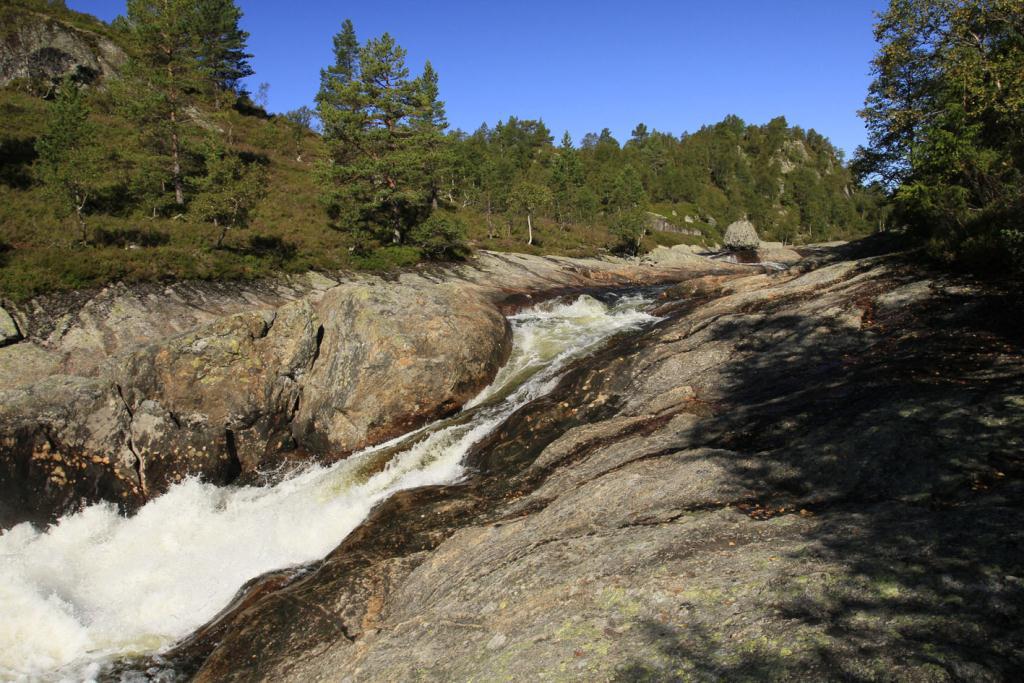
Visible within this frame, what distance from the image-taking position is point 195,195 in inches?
1638

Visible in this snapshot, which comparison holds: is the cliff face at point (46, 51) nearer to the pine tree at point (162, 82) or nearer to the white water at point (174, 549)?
the pine tree at point (162, 82)

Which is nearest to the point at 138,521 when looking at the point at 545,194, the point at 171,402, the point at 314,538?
the point at 171,402

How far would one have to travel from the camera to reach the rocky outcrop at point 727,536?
5.41 m

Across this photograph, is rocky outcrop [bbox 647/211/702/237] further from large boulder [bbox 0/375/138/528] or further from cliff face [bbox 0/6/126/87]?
large boulder [bbox 0/375/138/528]

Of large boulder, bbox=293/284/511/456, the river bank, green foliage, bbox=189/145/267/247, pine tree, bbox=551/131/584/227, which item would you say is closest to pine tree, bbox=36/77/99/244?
green foliage, bbox=189/145/267/247

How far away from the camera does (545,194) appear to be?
2734 inches

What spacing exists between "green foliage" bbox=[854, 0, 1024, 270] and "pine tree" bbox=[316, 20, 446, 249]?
107 ft

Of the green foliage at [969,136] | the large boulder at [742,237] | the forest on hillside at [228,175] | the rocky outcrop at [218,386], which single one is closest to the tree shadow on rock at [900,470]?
the green foliage at [969,136]

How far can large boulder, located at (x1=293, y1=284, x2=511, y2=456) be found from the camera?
63.2 feet

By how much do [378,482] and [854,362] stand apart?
44.9ft

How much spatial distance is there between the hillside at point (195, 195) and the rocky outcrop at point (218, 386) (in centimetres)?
476

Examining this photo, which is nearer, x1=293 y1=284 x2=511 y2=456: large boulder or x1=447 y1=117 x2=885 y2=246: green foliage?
x1=293 y1=284 x2=511 y2=456: large boulder

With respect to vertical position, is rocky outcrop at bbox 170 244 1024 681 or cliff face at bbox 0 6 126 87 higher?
cliff face at bbox 0 6 126 87

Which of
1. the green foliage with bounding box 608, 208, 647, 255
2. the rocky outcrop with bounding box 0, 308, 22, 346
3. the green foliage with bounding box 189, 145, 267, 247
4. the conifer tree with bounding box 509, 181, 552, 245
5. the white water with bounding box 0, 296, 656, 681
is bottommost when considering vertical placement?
the white water with bounding box 0, 296, 656, 681
